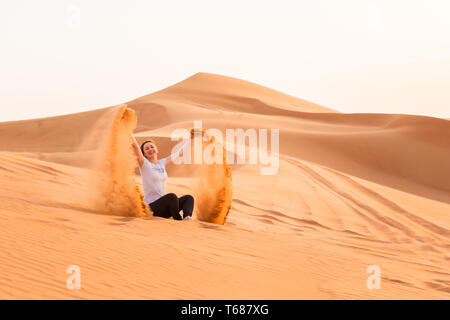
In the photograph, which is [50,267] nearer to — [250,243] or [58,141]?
[250,243]

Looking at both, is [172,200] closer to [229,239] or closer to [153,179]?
[153,179]

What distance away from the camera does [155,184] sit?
757 centimetres

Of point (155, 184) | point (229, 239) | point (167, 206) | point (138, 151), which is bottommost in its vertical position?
point (229, 239)

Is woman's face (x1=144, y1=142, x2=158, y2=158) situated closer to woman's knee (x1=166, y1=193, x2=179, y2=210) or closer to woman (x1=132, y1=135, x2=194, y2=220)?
woman (x1=132, y1=135, x2=194, y2=220)

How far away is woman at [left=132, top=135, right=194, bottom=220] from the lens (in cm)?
740

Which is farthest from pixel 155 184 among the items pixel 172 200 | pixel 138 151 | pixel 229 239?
pixel 229 239

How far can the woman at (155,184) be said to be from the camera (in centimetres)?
740

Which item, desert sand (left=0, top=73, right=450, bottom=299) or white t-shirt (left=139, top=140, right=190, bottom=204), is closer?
desert sand (left=0, top=73, right=450, bottom=299)

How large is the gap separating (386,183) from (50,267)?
20.0m

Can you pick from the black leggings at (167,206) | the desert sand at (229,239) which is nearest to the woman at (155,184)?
the black leggings at (167,206)

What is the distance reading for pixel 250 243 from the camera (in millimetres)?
7066

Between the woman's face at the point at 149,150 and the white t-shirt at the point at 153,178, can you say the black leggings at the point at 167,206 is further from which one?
the woman's face at the point at 149,150

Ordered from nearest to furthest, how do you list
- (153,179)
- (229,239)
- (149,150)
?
(229,239) < (149,150) < (153,179)

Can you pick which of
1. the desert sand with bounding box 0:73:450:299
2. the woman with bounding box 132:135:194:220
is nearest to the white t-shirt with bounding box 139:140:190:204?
the woman with bounding box 132:135:194:220
